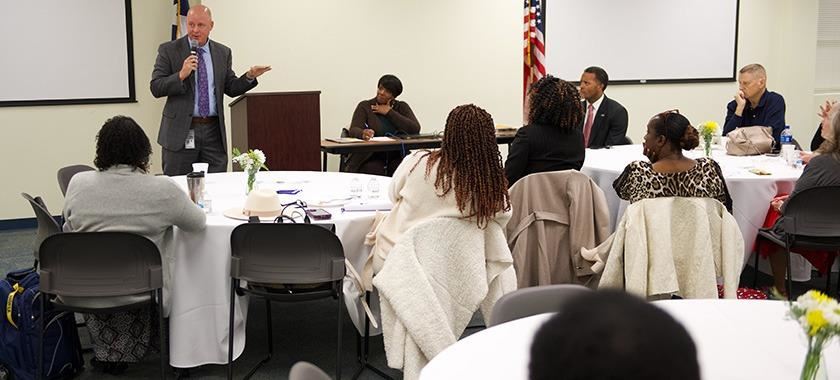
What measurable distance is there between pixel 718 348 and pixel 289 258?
1.98 metres

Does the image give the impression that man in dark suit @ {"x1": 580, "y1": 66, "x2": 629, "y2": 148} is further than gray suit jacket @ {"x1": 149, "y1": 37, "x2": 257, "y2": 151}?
Yes

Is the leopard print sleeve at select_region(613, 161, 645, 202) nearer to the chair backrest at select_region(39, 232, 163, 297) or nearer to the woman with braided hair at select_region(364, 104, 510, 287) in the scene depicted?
the woman with braided hair at select_region(364, 104, 510, 287)

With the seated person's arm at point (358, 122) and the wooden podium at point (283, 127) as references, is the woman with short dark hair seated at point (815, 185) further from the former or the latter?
the seated person's arm at point (358, 122)

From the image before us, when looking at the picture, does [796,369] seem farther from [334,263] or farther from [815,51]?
[815,51]

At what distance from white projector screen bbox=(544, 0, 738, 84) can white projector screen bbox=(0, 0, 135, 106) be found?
4120 millimetres

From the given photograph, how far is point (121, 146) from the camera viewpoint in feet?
13.0

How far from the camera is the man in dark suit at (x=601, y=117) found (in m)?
7.12

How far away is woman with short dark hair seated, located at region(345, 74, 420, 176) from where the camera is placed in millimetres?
7727

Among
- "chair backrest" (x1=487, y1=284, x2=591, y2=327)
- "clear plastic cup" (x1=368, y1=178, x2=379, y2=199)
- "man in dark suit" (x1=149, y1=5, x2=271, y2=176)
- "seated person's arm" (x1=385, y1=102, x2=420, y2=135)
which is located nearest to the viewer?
"chair backrest" (x1=487, y1=284, x2=591, y2=327)

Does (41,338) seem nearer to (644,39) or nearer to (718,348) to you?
(718,348)

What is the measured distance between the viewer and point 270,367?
4.45 m

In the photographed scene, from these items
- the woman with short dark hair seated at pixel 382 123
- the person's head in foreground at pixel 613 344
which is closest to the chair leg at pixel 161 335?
the person's head in foreground at pixel 613 344

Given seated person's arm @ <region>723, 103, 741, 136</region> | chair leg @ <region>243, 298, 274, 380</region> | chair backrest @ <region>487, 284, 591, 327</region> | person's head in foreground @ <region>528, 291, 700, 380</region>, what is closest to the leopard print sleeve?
chair backrest @ <region>487, 284, 591, 327</region>

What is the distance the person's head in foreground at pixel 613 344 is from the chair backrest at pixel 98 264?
9.83 ft
